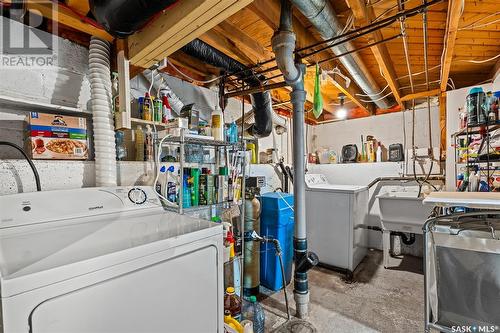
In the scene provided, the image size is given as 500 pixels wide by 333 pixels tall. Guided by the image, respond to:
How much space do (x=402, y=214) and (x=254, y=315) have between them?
2.08 m

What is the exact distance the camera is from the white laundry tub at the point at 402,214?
2.68 meters

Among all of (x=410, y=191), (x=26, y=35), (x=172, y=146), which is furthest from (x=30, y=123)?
(x=410, y=191)

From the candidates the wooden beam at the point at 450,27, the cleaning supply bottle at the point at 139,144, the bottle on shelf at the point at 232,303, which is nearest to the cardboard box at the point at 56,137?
the cleaning supply bottle at the point at 139,144

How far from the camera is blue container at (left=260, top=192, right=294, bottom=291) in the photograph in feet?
7.93

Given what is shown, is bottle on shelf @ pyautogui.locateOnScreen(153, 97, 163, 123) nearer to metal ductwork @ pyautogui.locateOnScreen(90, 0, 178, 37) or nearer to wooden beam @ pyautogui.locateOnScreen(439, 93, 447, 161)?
metal ductwork @ pyautogui.locateOnScreen(90, 0, 178, 37)

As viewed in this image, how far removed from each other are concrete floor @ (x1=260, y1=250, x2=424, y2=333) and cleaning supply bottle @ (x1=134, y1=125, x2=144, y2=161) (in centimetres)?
170

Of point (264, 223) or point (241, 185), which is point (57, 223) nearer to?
point (241, 185)

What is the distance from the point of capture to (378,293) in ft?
7.80

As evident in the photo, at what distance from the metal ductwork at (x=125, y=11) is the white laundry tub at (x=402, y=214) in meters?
2.94

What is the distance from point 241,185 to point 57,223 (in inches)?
50.5

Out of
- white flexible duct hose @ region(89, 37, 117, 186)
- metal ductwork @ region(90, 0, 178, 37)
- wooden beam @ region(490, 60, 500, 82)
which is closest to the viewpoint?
metal ductwork @ region(90, 0, 178, 37)

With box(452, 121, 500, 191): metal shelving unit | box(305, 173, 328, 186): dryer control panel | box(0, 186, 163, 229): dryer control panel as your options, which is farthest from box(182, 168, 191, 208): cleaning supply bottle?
box(452, 121, 500, 191): metal shelving unit

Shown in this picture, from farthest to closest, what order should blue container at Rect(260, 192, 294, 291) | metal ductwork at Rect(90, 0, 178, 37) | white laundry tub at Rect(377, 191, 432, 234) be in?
white laundry tub at Rect(377, 191, 432, 234) → blue container at Rect(260, 192, 294, 291) → metal ductwork at Rect(90, 0, 178, 37)

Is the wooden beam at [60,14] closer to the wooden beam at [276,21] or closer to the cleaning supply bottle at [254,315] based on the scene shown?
the wooden beam at [276,21]
